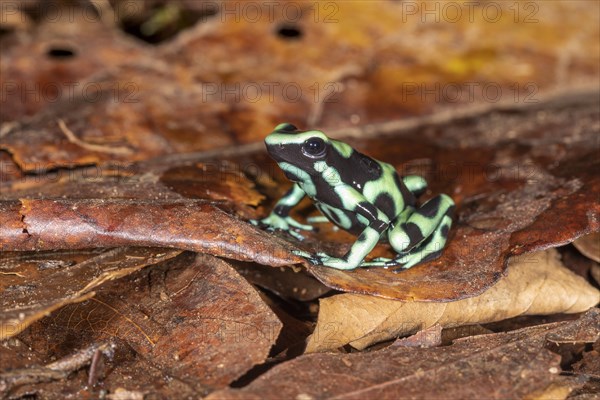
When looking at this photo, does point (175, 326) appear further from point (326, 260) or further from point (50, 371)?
point (326, 260)

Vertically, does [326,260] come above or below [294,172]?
below

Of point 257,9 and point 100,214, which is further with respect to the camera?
point 257,9

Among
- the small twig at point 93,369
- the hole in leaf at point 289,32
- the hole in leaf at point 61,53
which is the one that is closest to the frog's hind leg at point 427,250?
the small twig at point 93,369

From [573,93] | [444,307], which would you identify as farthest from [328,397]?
[573,93]

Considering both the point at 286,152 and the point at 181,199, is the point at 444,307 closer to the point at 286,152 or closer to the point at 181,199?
the point at 286,152

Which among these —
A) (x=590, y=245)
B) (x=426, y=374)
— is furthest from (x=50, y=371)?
(x=590, y=245)

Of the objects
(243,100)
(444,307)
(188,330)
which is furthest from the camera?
(243,100)
